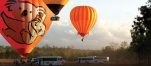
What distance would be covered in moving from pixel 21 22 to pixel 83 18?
6613 millimetres

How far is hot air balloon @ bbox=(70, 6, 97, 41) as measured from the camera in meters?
28.1

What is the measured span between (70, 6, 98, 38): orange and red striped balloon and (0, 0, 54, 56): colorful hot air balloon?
473cm

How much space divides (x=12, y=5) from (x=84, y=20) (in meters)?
7.20

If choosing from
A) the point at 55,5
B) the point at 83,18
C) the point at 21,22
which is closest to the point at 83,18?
the point at 83,18

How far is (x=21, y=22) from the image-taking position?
23.6 metres

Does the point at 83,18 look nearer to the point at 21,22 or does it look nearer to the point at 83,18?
the point at 83,18

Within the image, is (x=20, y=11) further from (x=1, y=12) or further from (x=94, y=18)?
(x=94, y=18)

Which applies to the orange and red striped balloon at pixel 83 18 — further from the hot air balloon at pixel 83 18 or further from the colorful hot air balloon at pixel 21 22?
the colorful hot air balloon at pixel 21 22

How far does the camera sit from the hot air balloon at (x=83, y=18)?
92.2 feet

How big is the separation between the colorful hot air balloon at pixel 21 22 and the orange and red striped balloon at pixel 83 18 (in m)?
4.73

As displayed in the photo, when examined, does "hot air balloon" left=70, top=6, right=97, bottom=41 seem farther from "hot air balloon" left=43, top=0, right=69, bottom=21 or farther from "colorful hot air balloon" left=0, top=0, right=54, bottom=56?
"hot air balloon" left=43, top=0, right=69, bottom=21

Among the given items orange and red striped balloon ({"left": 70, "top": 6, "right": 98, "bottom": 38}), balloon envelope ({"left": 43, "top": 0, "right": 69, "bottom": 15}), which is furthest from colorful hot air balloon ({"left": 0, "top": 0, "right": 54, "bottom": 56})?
orange and red striped balloon ({"left": 70, "top": 6, "right": 98, "bottom": 38})

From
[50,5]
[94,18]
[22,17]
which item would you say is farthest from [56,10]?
[94,18]

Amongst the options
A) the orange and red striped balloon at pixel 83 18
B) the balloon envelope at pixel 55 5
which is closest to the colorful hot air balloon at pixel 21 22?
the balloon envelope at pixel 55 5
